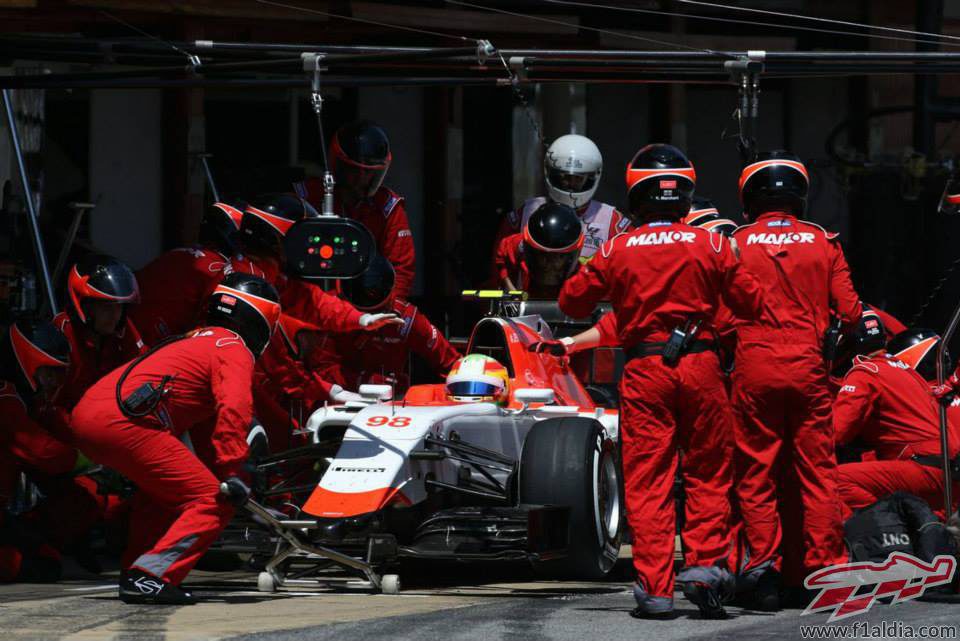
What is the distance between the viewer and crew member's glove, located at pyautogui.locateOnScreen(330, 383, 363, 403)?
10.4 m

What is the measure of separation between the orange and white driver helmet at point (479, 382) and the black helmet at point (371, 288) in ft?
5.24

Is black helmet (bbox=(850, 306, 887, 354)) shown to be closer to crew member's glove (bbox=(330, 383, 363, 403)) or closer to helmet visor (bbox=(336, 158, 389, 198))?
crew member's glove (bbox=(330, 383, 363, 403))

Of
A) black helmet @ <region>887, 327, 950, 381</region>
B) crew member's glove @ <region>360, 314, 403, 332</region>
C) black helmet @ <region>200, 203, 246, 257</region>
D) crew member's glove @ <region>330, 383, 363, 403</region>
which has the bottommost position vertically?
crew member's glove @ <region>330, 383, 363, 403</region>

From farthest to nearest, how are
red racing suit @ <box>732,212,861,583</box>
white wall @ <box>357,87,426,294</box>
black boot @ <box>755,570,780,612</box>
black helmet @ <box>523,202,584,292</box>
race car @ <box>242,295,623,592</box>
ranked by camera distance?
1. white wall @ <box>357,87,426,294</box>
2. black helmet @ <box>523,202,584,292</box>
3. race car @ <box>242,295,623,592</box>
4. red racing suit @ <box>732,212,861,583</box>
5. black boot @ <box>755,570,780,612</box>

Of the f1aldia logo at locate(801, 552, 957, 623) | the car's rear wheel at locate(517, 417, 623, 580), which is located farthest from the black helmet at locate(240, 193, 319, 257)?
the f1aldia logo at locate(801, 552, 957, 623)

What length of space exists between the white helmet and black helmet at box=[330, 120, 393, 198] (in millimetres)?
1285

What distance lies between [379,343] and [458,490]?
2768mm

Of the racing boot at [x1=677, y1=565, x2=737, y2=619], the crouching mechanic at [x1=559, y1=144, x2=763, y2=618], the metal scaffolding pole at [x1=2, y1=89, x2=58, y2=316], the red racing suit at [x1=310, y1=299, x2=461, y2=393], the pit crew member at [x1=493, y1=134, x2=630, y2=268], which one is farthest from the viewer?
the pit crew member at [x1=493, y1=134, x2=630, y2=268]

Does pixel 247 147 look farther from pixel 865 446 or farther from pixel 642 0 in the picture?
pixel 865 446

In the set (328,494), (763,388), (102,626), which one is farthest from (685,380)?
(102,626)

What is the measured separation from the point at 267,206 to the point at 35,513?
2.23m

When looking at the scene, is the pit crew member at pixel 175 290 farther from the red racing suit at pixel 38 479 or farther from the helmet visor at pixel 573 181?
the helmet visor at pixel 573 181

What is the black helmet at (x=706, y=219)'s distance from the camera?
36.7 ft

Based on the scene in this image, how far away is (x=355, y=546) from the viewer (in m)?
9.44
